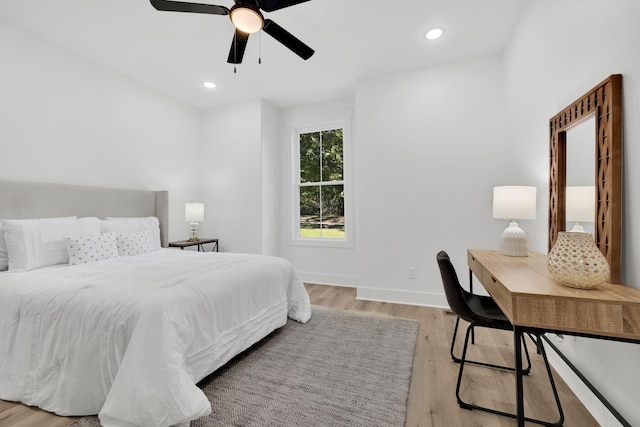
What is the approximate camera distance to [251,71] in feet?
11.4

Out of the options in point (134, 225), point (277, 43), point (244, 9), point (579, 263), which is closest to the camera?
point (579, 263)

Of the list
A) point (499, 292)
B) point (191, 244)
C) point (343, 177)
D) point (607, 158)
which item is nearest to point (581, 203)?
point (607, 158)

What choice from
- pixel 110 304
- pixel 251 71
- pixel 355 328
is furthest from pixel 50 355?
pixel 251 71

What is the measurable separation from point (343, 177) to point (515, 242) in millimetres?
2731

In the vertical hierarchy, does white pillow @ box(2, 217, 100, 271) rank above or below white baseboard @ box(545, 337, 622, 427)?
above

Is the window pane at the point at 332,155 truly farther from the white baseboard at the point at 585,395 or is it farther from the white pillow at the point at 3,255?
the white pillow at the point at 3,255

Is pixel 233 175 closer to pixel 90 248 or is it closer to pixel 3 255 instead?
pixel 90 248

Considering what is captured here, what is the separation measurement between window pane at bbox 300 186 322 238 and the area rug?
2.10m

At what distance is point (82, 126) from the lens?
3.10 metres

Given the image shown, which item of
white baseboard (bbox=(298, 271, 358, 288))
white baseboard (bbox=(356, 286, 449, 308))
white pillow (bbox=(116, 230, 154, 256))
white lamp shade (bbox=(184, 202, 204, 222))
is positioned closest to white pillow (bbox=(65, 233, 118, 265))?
white pillow (bbox=(116, 230, 154, 256))

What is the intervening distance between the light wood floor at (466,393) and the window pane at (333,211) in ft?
7.12

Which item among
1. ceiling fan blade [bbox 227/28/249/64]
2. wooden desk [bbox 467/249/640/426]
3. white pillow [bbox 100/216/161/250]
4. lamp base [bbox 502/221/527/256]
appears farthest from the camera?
white pillow [bbox 100/216/161/250]

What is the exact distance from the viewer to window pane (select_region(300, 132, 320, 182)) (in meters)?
4.63

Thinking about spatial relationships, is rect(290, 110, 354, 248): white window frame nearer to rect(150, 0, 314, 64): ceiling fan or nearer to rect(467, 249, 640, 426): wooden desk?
rect(150, 0, 314, 64): ceiling fan
